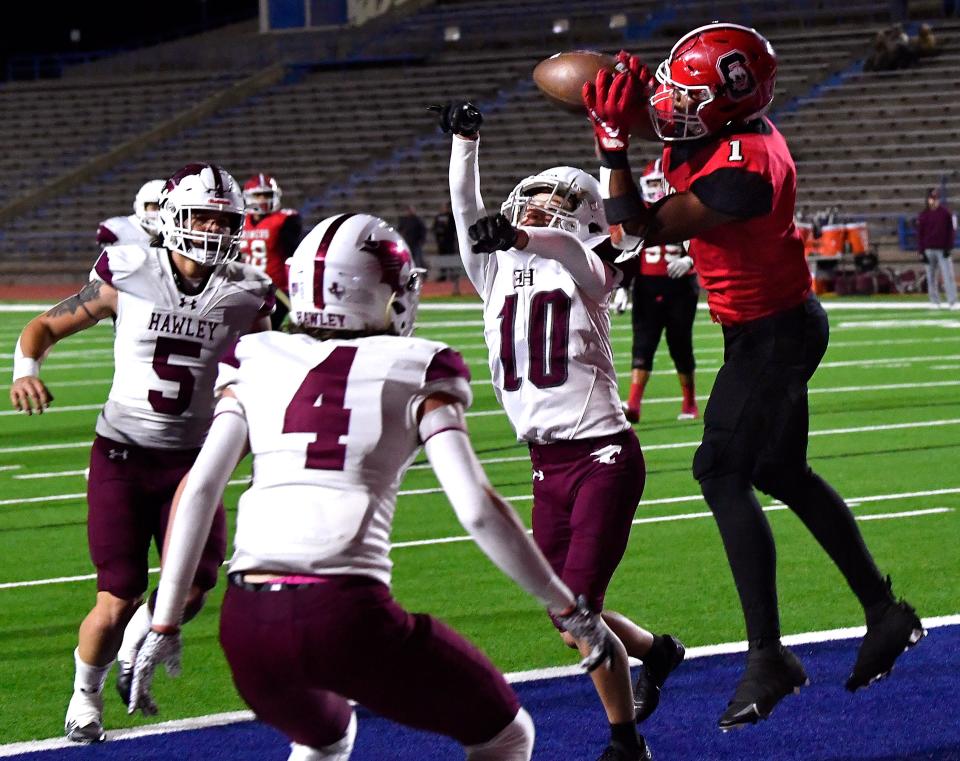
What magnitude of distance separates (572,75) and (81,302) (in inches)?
63.6

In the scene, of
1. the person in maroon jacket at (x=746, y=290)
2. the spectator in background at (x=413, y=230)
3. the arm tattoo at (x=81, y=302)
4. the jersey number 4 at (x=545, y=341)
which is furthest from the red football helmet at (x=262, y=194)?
the spectator in background at (x=413, y=230)

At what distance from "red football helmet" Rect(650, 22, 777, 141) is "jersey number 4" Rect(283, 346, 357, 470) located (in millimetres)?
1634

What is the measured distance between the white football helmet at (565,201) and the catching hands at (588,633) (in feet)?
6.15

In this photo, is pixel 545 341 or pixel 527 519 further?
pixel 527 519

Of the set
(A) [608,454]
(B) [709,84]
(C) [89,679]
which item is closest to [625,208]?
(B) [709,84]

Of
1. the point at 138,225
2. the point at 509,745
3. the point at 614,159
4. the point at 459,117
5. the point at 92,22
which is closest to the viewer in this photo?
the point at 509,745

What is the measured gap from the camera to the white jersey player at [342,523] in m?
3.00

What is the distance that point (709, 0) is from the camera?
36.1 meters

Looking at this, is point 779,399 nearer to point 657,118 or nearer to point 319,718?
point 657,118

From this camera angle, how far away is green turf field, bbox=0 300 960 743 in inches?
217

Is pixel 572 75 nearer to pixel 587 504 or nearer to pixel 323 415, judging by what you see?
pixel 587 504

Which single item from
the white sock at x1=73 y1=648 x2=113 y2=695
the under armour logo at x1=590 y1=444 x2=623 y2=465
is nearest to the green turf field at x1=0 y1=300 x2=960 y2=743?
the white sock at x1=73 y1=648 x2=113 y2=695

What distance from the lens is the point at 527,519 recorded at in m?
7.99

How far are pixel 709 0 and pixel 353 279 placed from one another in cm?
3430
